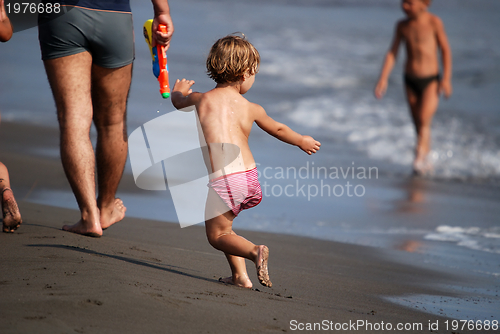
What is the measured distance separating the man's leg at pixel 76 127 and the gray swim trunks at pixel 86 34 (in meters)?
0.06

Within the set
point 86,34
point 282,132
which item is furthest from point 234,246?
point 86,34

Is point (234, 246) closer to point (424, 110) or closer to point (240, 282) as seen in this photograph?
point (240, 282)

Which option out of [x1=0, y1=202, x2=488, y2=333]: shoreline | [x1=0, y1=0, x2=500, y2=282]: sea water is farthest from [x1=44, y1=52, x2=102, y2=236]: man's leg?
[x1=0, y1=0, x2=500, y2=282]: sea water

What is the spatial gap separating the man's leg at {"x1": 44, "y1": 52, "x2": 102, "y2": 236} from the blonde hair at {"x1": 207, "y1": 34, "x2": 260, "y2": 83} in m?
0.80

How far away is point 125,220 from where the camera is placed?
422 cm

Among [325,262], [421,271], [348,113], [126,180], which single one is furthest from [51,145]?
[348,113]

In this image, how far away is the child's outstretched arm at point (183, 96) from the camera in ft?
9.58

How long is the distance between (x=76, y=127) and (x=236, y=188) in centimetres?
105

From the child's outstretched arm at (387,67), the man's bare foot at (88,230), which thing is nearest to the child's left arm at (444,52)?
the child's outstretched arm at (387,67)

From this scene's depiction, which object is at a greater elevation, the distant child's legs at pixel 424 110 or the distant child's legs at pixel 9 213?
the distant child's legs at pixel 424 110

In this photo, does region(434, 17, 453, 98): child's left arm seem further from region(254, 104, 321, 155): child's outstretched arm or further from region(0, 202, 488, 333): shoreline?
region(254, 104, 321, 155): child's outstretched arm

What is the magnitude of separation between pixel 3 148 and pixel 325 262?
4068 mm

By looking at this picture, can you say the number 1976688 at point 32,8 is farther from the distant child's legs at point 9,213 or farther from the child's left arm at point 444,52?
the child's left arm at point 444,52

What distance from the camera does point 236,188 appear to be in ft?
9.22
